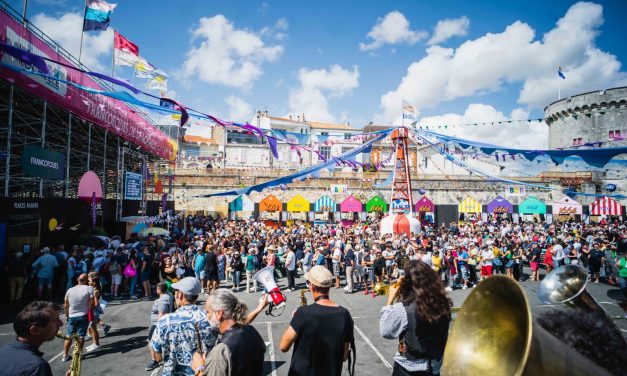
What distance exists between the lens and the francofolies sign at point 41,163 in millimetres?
9928

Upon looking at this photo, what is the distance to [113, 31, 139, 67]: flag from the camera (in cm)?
1564

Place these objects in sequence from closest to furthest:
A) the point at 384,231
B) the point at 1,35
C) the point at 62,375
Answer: the point at 62,375 → the point at 1,35 → the point at 384,231

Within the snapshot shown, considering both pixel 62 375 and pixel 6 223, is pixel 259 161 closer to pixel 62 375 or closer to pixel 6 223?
pixel 6 223

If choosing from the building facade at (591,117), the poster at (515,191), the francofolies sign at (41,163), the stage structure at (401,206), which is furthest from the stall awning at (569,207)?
the francofolies sign at (41,163)

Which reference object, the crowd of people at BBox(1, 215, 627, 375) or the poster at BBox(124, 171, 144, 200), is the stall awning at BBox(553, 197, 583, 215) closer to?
the crowd of people at BBox(1, 215, 627, 375)

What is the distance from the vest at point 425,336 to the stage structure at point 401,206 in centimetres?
1553

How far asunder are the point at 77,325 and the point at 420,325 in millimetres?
6079

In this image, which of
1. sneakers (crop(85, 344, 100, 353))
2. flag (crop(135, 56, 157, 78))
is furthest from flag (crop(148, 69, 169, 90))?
sneakers (crop(85, 344, 100, 353))

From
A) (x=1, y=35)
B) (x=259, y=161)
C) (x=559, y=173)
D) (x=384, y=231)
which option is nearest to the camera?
(x=1, y=35)

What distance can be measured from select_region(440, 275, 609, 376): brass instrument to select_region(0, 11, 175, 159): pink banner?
1221 cm

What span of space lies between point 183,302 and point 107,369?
3471 millimetres

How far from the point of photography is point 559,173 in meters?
39.1

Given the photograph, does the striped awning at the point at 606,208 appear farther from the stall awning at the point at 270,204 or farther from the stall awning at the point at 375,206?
the stall awning at the point at 270,204

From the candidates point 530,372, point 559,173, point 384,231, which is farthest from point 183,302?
point 559,173
